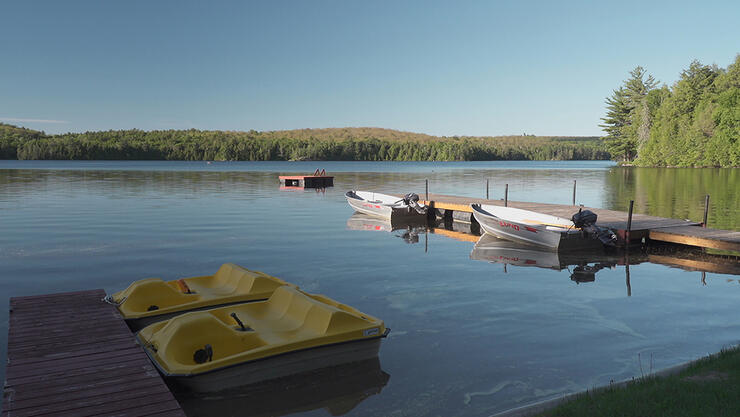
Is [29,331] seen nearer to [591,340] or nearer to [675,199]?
[591,340]

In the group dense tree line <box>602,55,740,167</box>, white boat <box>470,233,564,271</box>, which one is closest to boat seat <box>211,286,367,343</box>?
white boat <box>470,233,564,271</box>

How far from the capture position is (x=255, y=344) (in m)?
7.90

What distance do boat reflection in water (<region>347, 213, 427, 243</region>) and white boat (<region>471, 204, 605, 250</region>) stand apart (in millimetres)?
3201

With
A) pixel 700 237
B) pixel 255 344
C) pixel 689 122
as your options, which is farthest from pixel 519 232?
pixel 689 122

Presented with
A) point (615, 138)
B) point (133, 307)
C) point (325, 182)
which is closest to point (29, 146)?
point (325, 182)

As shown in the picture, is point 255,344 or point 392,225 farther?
point 392,225

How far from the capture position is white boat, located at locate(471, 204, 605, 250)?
19.4 m

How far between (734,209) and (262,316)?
103 ft

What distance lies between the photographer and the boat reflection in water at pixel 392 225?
24.6 meters

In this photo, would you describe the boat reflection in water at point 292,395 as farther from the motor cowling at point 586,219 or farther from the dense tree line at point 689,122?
the dense tree line at point 689,122

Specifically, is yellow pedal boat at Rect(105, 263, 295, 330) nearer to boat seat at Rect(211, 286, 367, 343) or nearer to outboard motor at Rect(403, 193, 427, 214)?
boat seat at Rect(211, 286, 367, 343)

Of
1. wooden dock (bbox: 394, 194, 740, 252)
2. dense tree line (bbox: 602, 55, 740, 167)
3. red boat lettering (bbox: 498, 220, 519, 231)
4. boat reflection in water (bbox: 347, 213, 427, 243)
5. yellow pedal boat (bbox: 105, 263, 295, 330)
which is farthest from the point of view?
dense tree line (bbox: 602, 55, 740, 167)

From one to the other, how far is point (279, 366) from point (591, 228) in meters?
14.8

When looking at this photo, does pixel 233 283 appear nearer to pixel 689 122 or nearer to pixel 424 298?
pixel 424 298
